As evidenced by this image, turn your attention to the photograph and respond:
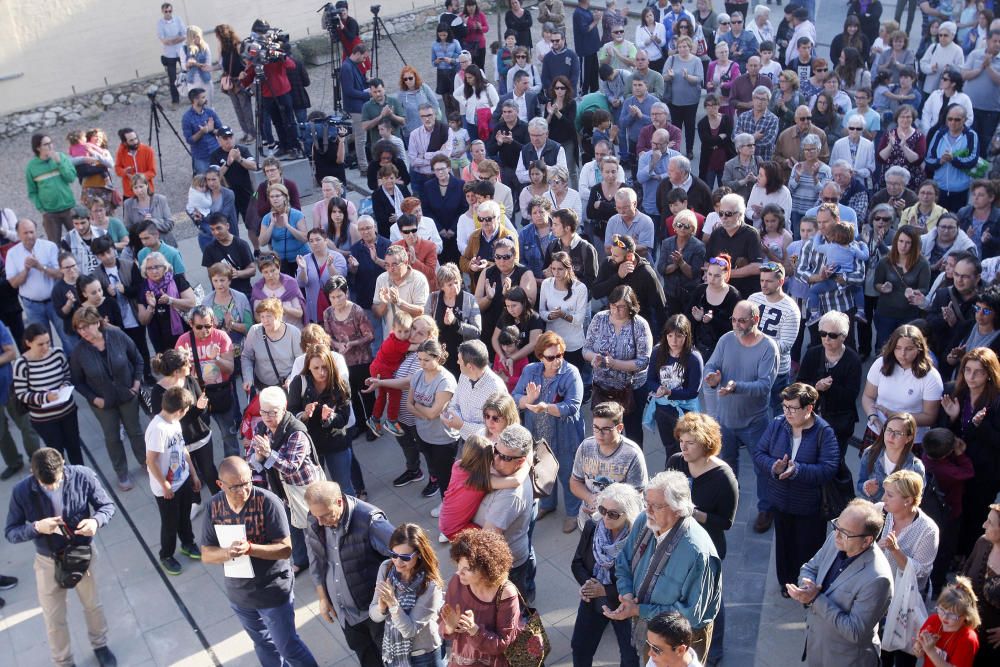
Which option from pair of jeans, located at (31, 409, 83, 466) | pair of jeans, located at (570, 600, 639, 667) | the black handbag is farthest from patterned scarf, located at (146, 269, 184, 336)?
the black handbag

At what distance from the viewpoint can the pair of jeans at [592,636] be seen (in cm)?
541

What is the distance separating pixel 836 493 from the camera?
604 cm

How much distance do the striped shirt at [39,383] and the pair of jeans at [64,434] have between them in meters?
0.06

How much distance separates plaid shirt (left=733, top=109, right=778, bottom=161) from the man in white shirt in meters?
7.22

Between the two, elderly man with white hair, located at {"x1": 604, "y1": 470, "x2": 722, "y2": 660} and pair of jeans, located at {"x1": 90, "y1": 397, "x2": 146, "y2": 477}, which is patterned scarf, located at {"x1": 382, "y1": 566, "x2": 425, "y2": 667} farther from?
pair of jeans, located at {"x1": 90, "y1": 397, "x2": 146, "y2": 477}

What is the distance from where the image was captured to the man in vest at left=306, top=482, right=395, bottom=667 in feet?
17.4

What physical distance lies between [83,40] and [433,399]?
12.0 m

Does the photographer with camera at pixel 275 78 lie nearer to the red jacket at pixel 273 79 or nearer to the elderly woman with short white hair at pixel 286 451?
the red jacket at pixel 273 79

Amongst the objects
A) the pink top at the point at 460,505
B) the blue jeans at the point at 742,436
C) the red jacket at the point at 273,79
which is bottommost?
the blue jeans at the point at 742,436

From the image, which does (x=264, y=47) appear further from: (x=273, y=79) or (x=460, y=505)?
(x=460, y=505)

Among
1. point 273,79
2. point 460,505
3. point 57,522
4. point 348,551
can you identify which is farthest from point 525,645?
point 273,79

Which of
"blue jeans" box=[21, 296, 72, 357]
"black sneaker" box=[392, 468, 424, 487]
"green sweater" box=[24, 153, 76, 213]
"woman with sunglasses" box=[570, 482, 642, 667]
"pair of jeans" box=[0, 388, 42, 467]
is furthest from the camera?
"green sweater" box=[24, 153, 76, 213]

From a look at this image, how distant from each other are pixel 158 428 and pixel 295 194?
427 centimetres

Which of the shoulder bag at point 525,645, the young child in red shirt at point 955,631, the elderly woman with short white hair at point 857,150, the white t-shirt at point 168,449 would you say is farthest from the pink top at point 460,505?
the elderly woman with short white hair at point 857,150
